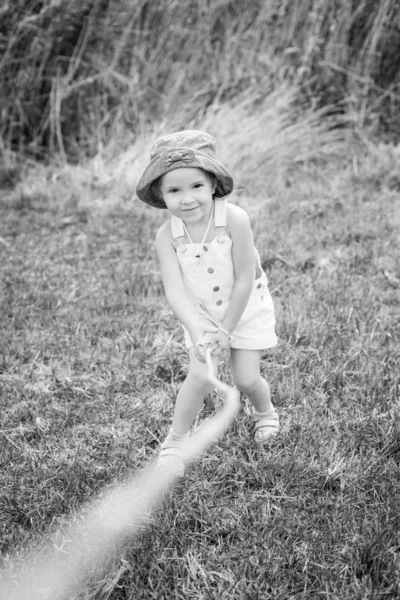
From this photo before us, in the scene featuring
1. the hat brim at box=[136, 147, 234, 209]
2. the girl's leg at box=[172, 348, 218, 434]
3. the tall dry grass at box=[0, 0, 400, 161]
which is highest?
the tall dry grass at box=[0, 0, 400, 161]

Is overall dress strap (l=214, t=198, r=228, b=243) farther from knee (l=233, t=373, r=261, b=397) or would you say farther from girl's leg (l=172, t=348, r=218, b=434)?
knee (l=233, t=373, r=261, b=397)

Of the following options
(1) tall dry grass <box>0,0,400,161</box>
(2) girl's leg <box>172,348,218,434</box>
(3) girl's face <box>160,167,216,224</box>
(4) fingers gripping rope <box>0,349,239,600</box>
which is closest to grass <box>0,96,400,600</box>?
(4) fingers gripping rope <box>0,349,239,600</box>

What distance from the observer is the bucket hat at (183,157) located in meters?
2.01

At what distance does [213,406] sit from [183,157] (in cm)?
112

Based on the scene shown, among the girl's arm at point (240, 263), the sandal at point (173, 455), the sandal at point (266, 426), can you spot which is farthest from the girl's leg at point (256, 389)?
the sandal at point (173, 455)

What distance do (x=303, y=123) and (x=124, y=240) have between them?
→ 245cm

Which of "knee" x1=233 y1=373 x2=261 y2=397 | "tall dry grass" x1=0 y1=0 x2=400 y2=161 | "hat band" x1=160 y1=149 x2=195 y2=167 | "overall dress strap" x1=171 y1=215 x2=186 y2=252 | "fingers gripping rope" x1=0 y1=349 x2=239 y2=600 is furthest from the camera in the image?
"tall dry grass" x1=0 y1=0 x2=400 y2=161

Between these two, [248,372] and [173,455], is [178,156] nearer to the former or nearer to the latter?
[248,372]

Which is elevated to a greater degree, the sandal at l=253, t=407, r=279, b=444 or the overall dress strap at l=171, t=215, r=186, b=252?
the overall dress strap at l=171, t=215, r=186, b=252

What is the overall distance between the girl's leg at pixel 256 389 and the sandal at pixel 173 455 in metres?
0.30

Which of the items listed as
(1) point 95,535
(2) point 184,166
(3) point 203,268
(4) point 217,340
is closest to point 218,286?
(3) point 203,268

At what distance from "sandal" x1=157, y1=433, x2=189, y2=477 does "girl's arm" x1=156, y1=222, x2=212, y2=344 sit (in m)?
0.43

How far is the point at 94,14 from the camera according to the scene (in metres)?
6.18

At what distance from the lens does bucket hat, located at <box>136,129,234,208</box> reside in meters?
2.01
